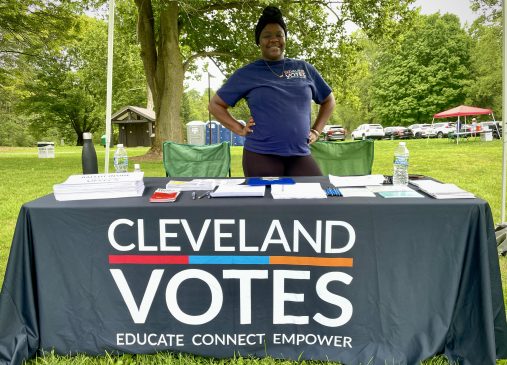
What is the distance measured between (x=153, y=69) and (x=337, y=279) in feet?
35.2

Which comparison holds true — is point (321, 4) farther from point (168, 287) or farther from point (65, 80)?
point (65, 80)

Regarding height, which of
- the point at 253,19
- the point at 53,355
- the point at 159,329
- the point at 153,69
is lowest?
the point at 53,355

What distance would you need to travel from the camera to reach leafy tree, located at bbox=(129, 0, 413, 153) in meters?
9.72

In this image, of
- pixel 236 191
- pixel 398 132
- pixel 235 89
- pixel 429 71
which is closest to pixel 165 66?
pixel 235 89

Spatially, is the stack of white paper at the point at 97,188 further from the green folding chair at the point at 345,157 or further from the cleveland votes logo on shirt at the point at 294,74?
the green folding chair at the point at 345,157

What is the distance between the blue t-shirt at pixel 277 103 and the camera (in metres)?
2.23

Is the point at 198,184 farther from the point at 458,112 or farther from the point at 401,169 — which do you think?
the point at 458,112

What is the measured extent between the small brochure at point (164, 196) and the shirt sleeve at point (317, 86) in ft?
3.78

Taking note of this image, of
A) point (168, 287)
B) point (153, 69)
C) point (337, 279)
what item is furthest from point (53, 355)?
point (153, 69)

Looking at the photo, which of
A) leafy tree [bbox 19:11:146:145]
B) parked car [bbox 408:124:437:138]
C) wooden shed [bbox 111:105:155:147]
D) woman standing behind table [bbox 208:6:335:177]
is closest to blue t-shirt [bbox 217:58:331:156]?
woman standing behind table [bbox 208:6:335:177]

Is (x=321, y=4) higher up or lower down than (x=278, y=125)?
higher up

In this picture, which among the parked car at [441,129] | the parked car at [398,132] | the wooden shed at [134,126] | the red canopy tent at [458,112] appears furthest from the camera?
the wooden shed at [134,126]

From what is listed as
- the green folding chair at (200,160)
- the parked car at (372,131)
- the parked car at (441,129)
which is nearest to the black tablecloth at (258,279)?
the green folding chair at (200,160)

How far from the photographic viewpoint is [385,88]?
21.5 m
